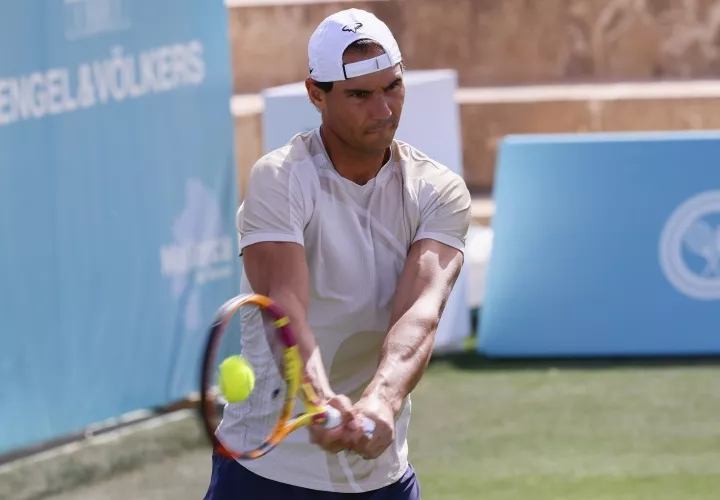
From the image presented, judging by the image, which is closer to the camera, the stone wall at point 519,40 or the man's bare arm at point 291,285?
the man's bare arm at point 291,285

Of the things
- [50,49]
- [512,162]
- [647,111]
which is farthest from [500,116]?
[50,49]

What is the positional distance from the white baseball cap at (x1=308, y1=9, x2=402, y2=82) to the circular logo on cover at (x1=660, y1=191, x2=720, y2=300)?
5111mm

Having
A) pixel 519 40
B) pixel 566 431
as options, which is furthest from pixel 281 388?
pixel 519 40

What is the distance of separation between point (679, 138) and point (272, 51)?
5170 millimetres

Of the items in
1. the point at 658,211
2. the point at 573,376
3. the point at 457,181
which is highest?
the point at 457,181

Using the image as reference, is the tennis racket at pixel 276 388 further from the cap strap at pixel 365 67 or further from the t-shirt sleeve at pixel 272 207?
the cap strap at pixel 365 67

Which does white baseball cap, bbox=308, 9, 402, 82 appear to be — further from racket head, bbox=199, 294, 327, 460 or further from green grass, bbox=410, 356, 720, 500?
green grass, bbox=410, 356, 720, 500

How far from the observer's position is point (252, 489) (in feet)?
12.9

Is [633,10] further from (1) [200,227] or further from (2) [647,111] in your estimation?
(1) [200,227]

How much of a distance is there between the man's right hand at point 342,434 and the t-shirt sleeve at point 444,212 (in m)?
0.62

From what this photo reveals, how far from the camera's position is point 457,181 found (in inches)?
157

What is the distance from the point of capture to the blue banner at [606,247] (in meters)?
8.62

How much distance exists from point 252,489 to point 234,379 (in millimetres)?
590

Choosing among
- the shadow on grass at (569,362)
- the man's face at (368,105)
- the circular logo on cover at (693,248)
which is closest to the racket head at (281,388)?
the man's face at (368,105)
